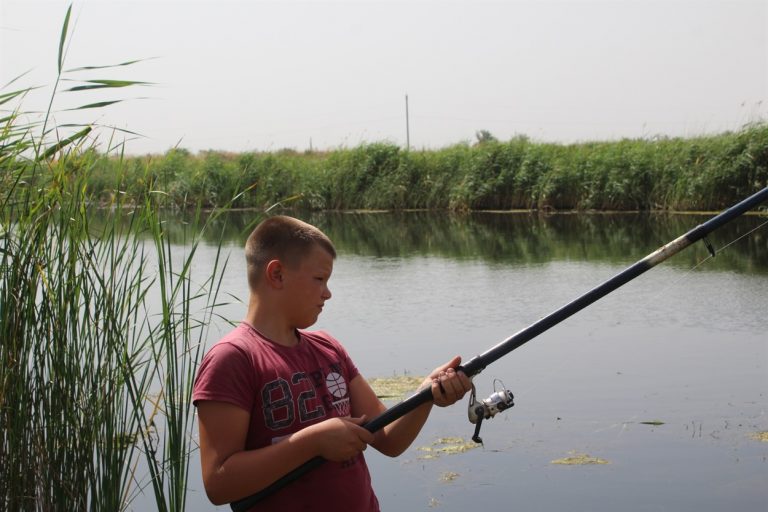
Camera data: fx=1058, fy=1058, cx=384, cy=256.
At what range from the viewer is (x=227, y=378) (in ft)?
7.29

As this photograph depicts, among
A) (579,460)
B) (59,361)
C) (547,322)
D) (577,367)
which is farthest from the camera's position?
(577,367)

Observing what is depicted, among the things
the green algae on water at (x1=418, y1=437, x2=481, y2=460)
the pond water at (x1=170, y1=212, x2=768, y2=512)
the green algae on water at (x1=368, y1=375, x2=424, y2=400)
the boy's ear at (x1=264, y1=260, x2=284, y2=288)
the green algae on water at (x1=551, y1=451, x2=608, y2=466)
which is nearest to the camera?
the boy's ear at (x1=264, y1=260, x2=284, y2=288)

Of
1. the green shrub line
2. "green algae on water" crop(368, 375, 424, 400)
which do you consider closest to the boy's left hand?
"green algae on water" crop(368, 375, 424, 400)

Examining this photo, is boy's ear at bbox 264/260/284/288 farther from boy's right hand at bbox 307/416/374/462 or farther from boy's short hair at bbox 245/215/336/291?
boy's right hand at bbox 307/416/374/462

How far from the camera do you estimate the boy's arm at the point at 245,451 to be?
2223 millimetres

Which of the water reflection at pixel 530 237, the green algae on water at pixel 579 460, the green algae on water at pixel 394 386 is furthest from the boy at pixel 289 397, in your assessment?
the water reflection at pixel 530 237

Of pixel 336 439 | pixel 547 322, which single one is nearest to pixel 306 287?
pixel 336 439

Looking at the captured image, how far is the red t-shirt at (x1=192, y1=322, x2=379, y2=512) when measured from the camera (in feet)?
7.34

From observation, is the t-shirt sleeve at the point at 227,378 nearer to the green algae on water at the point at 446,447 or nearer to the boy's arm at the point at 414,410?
the boy's arm at the point at 414,410

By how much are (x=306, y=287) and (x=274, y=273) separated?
0.08 m

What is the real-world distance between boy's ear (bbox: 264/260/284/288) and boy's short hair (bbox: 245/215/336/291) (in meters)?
0.01

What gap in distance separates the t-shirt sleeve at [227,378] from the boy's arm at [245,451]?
0.02 m

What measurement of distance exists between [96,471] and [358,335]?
19.6 feet

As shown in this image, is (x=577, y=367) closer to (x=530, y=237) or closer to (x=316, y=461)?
(x=316, y=461)
